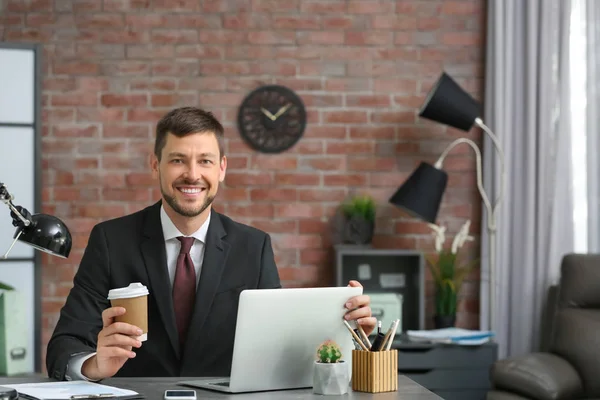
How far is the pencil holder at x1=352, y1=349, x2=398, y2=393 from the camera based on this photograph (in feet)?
6.79

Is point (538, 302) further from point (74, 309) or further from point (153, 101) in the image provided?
point (74, 309)

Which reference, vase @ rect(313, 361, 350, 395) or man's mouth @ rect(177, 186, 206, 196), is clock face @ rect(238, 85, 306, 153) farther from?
vase @ rect(313, 361, 350, 395)

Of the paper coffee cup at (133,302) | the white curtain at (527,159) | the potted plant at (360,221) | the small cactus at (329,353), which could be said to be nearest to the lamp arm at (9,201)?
the paper coffee cup at (133,302)

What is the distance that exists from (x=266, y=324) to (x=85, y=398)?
429 mm

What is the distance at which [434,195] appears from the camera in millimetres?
4234

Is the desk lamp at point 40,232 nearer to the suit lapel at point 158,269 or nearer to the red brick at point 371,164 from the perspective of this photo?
the suit lapel at point 158,269

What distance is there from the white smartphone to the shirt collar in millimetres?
682

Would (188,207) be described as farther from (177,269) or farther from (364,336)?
(364,336)

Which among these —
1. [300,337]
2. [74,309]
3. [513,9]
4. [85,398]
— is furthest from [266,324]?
[513,9]

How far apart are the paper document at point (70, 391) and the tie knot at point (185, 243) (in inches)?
21.5

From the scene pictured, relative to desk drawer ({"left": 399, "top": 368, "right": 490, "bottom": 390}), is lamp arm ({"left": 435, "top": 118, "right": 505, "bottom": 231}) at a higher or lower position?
higher

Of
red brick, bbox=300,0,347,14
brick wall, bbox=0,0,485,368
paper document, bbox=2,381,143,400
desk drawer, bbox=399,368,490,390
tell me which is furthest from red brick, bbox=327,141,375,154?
paper document, bbox=2,381,143,400

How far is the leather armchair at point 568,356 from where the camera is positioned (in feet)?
11.9

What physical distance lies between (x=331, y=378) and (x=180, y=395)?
35 centimetres
